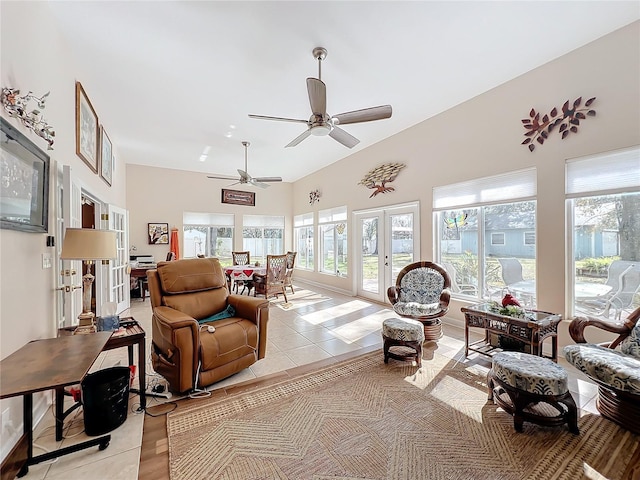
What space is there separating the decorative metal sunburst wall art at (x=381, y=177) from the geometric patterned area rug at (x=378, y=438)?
12.4 ft

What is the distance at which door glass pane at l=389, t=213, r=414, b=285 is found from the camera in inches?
204

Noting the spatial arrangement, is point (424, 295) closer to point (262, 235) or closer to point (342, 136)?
point (342, 136)

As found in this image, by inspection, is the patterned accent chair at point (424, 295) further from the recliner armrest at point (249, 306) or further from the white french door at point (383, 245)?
the recliner armrest at point (249, 306)

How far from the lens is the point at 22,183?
183 centimetres

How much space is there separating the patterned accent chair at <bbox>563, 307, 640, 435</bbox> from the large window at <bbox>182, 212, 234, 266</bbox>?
25.4 feet

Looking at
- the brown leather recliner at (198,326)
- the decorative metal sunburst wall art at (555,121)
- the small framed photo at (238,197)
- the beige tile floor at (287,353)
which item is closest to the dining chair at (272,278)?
the beige tile floor at (287,353)

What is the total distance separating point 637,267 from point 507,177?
5.20 feet

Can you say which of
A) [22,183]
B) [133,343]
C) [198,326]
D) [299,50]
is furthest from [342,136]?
[133,343]

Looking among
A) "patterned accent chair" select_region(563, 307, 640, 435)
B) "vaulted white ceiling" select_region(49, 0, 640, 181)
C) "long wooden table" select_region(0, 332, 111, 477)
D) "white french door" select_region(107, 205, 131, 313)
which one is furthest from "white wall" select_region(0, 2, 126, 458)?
"patterned accent chair" select_region(563, 307, 640, 435)

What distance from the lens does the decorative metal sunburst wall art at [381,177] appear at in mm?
5323

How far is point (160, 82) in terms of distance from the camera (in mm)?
3504

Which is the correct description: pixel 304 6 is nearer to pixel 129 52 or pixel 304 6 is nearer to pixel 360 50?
pixel 360 50

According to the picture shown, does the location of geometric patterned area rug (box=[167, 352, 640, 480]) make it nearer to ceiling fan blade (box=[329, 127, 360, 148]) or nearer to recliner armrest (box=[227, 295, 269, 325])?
recliner armrest (box=[227, 295, 269, 325])

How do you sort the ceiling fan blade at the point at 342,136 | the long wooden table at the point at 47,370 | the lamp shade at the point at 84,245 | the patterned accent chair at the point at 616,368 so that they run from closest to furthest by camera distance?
the long wooden table at the point at 47,370
the patterned accent chair at the point at 616,368
the lamp shade at the point at 84,245
the ceiling fan blade at the point at 342,136
